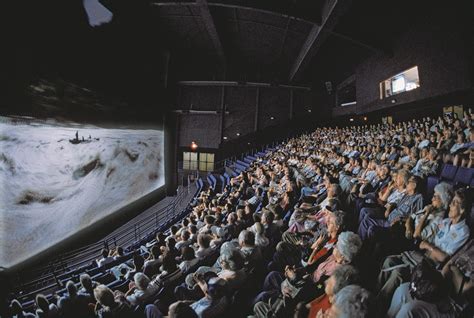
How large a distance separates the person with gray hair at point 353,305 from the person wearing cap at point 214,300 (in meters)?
0.75

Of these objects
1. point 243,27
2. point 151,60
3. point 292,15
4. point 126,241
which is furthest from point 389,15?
point 126,241

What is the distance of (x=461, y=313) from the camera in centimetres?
107

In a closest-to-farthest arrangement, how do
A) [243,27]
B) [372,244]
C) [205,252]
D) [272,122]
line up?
1. [372,244]
2. [205,252]
3. [243,27]
4. [272,122]

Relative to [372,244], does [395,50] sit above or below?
above

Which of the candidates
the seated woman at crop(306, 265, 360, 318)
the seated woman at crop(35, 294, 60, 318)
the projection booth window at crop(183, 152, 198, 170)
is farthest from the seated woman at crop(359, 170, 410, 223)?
the projection booth window at crop(183, 152, 198, 170)

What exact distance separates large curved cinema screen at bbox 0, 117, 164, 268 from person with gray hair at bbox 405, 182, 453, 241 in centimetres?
601

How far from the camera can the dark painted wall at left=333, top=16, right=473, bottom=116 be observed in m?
6.58

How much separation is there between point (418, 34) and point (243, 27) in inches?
238

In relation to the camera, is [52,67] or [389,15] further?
[389,15]

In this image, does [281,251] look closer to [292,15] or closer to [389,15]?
[292,15]

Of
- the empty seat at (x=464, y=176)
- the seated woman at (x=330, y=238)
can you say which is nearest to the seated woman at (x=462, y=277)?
the seated woman at (x=330, y=238)

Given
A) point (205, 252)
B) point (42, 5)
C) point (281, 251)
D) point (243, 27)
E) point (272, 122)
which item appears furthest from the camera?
point (272, 122)

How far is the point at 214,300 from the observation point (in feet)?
5.53

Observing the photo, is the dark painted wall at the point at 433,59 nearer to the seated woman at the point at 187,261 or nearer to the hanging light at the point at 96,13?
the seated woman at the point at 187,261
